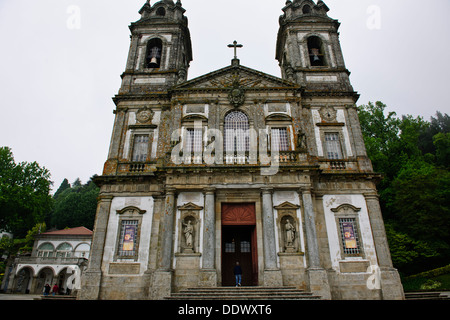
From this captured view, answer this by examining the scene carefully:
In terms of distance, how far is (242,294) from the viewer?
10.9 meters

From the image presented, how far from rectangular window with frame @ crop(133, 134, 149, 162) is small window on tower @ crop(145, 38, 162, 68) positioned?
19.3 feet

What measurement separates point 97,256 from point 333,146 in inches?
543

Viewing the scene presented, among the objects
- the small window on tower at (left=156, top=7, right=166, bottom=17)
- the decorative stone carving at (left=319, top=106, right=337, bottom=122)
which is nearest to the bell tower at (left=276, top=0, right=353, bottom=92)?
the decorative stone carving at (left=319, top=106, right=337, bottom=122)

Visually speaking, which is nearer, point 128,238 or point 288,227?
point 288,227

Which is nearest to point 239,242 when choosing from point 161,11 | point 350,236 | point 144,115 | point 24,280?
point 350,236

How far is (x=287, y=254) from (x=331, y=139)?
744cm

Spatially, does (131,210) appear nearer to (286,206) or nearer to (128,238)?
(128,238)

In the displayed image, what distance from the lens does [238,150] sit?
1572 cm

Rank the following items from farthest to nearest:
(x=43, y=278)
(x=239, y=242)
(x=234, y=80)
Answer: (x=43, y=278)
(x=234, y=80)
(x=239, y=242)

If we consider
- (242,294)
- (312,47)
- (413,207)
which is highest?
(312,47)

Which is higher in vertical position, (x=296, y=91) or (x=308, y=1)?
(x=308, y=1)

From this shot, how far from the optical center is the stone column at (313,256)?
1235 centimetres
